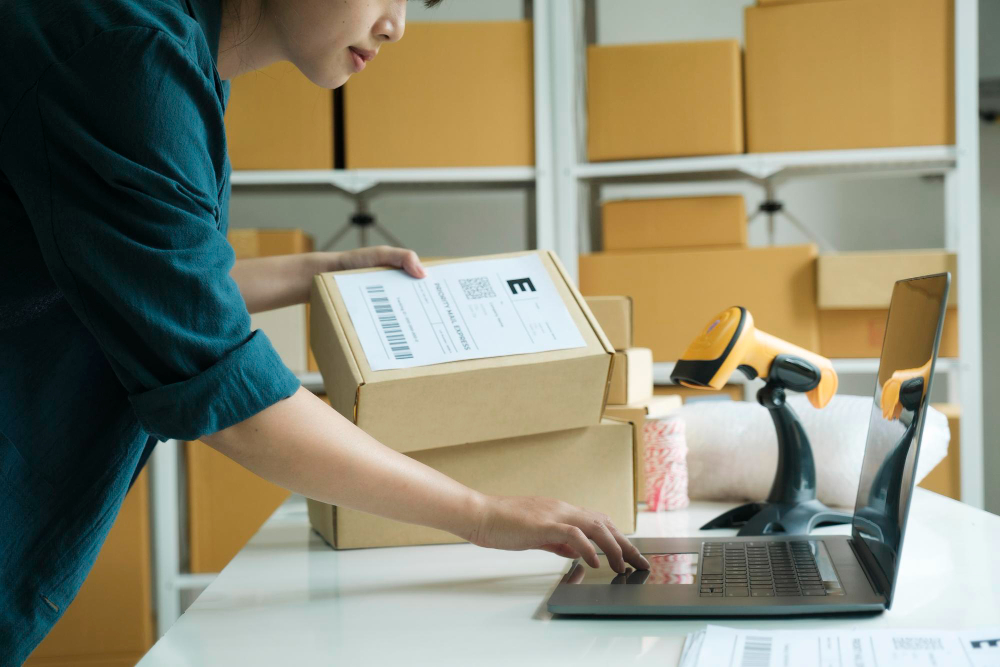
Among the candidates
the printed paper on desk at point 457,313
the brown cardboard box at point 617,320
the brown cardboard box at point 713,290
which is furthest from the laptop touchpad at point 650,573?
the brown cardboard box at point 713,290

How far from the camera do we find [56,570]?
61 cm

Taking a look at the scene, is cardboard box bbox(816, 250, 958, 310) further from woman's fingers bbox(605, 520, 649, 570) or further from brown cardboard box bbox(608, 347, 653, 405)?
woman's fingers bbox(605, 520, 649, 570)

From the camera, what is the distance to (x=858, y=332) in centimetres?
183

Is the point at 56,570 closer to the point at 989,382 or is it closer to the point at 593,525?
the point at 593,525

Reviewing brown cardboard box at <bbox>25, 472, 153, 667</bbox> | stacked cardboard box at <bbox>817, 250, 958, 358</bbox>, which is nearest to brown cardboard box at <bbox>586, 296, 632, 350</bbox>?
stacked cardboard box at <bbox>817, 250, 958, 358</bbox>

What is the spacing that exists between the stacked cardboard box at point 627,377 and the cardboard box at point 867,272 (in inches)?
28.7

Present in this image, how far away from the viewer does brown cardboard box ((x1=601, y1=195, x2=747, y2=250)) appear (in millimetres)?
1867

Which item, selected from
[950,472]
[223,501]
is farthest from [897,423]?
[223,501]

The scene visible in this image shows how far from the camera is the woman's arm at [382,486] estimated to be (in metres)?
0.57

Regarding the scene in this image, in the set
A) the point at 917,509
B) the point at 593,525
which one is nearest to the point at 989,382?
the point at 917,509

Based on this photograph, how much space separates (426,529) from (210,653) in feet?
1.07

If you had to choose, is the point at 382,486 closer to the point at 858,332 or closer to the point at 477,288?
the point at 477,288

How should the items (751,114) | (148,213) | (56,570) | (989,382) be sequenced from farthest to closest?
(989,382)
(751,114)
(56,570)
(148,213)

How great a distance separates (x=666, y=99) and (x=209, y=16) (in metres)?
1.38
